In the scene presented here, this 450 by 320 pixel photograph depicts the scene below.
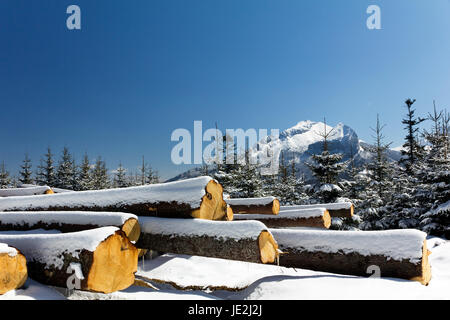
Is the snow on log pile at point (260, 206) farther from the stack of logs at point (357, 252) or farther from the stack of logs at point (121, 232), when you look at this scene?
the stack of logs at point (357, 252)

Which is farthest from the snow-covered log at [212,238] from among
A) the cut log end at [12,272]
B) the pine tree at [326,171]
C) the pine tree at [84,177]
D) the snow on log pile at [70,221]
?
the pine tree at [84,177]

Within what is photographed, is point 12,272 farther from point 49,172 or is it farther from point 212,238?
point 49,172

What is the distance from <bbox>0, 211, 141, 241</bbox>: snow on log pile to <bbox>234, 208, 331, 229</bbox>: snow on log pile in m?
4.74

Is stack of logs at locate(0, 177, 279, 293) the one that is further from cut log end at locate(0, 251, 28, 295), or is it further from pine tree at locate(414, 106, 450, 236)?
pine tree at locate(414, 106, 450, 236)

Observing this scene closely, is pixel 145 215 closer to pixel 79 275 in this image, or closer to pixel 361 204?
pixel 79 275

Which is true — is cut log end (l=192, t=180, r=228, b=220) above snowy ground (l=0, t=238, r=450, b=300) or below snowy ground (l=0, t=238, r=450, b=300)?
above

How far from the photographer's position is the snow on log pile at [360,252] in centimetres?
325

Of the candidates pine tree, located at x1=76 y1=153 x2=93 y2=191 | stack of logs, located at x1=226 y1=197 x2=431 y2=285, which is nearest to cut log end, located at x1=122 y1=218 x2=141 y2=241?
stack of logs, located at x1=226 y1=197 x2=431 y2=285

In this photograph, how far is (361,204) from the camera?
14414 millimetres

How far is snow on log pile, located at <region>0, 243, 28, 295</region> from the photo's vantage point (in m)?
2.59

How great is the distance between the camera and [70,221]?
12.8 ft

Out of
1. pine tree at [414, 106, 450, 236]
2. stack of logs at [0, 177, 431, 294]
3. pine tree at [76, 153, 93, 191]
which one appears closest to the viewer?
stack of logs at [0, 177, 431, 294]

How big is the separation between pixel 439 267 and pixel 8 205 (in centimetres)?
893
